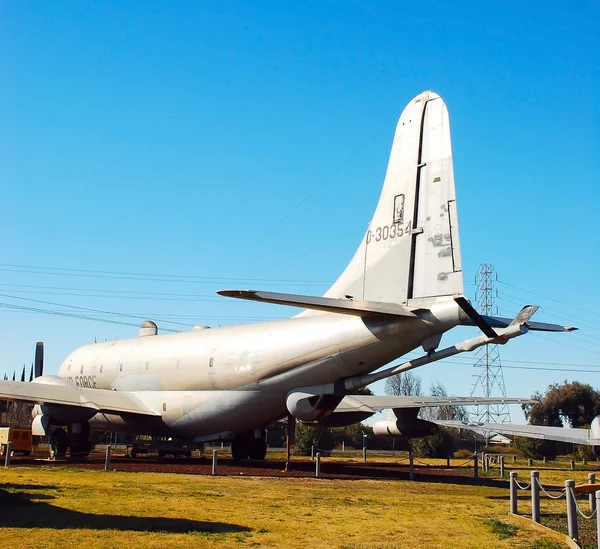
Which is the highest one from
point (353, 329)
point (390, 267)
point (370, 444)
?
point (390, 267)

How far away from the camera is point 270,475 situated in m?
23.2

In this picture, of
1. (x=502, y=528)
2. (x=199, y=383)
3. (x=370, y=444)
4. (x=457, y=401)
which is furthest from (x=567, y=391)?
(x=502, y=528)

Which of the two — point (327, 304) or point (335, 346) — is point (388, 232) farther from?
point (327, 304)

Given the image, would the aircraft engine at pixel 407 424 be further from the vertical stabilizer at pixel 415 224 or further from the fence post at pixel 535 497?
the fence post at pixel 535 497

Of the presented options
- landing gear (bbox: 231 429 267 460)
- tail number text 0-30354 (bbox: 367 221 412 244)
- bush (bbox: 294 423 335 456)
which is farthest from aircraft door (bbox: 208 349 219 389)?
bush (bbox: 294 423 335 456)

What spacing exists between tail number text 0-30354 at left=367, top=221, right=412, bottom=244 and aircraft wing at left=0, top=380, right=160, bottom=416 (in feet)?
40.9

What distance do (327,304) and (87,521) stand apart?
8.09 m

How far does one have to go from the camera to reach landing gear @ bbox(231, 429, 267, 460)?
96.6 ft

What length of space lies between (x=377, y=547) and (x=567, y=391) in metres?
69.7

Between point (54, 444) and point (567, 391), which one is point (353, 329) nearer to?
point (54, 444)

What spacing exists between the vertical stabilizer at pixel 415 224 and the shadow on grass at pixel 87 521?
934 cm

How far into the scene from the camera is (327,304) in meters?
17.8

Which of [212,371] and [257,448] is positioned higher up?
[212,371]

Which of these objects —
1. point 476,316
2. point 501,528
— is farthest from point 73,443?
point 501,528
